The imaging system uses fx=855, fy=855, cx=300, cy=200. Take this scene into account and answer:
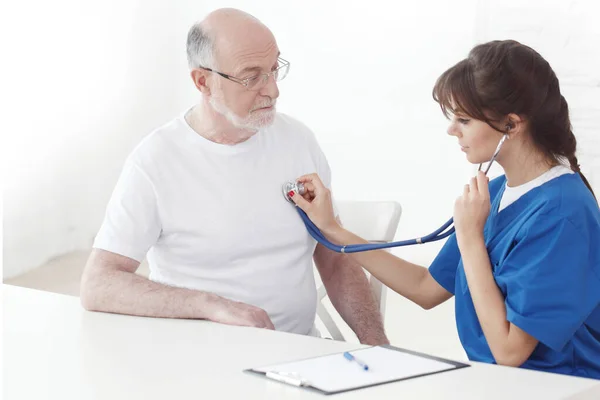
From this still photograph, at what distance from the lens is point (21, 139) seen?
4.11m

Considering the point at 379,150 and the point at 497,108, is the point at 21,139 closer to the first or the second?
the point at 379,150

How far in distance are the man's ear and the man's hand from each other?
0.59m

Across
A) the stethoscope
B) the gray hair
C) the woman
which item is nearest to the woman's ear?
the woman

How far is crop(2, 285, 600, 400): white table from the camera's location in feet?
3.97

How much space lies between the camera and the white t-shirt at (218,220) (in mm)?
1979

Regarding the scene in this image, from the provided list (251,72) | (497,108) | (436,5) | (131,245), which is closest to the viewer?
(497,108)

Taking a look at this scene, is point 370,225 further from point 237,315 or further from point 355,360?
point 355,360

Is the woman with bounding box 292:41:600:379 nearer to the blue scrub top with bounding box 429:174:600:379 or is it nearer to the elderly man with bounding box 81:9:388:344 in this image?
the blue scrub top with bounding box 429:174:600:379

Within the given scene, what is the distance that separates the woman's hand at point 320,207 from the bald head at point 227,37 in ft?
1.11

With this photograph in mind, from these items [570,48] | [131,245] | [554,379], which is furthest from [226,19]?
[570,48]

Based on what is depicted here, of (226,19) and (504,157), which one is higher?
(226,19)

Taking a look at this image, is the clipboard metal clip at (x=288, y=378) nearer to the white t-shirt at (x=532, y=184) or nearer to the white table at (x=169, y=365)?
the white table at (x=169, y=365)

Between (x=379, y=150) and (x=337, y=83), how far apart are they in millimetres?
389

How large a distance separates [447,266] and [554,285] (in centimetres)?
40
